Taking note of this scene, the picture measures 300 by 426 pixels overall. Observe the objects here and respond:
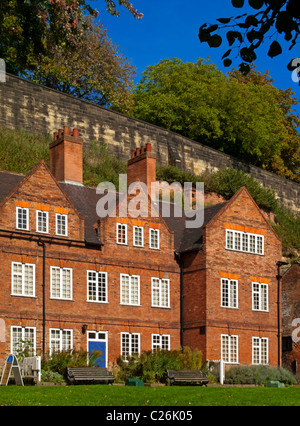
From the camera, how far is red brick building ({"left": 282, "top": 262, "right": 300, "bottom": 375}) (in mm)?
44625

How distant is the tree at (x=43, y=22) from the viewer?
20.0 metres

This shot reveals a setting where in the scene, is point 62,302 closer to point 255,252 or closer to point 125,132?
point 255,252

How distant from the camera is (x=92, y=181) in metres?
48.1

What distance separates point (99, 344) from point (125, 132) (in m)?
24.9

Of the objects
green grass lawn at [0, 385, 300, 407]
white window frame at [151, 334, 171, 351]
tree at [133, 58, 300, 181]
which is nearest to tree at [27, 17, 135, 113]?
tree at [133, 58, 300, 181]

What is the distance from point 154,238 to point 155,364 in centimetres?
775

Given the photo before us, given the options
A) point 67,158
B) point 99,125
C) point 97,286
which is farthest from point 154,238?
point 99,125

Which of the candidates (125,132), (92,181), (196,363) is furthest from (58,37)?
(125,132)

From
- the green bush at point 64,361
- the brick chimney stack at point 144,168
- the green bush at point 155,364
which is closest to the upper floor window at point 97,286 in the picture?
the green bush at point 155,364

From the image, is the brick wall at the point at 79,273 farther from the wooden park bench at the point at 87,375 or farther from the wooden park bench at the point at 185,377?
the wooden park bench at the point at 185,377

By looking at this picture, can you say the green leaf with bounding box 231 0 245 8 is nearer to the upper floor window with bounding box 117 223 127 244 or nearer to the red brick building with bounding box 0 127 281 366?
the red brick building with bounding box 0 127 281 366

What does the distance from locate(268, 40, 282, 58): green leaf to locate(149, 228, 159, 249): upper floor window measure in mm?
29854

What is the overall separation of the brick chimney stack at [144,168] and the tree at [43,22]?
22.0 meters
